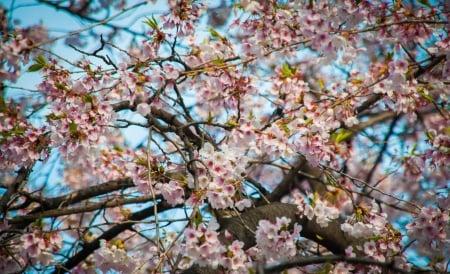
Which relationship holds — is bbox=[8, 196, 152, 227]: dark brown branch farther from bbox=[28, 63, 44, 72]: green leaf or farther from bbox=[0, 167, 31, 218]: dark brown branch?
bbox=[28, 63, 44, 72]: green leaf

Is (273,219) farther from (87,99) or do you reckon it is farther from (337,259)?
(87,99)

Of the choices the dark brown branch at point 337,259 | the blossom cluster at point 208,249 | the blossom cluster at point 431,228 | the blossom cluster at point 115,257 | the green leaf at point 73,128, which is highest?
the green leaf at point 73,128

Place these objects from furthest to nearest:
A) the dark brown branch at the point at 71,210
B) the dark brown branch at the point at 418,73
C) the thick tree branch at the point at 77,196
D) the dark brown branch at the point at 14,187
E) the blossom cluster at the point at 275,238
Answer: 1. the thick tree branch at the point at 77,196
2. the dark brown branch at the point at 418,73
3. the dark brown branch at the point at 71,210
4. the dark brown branch at the point at 14,187
5. the blossom cluster at the point at 275,238

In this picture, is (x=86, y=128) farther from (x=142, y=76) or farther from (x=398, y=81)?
(x=398, y=81)

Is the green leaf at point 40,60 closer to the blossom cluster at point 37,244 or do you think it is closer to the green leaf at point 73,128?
the green leaf at point 73,128

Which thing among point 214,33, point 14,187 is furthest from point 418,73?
point 14,187

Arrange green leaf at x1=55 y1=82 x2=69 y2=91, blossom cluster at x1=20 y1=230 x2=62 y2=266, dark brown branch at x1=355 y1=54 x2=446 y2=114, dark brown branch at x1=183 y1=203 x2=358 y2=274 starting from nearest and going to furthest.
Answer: blossom cluster at x1=20 y1=230 x2=62 y2=266 → dark brown branch at x1=183 y1=203 x2=358 y2=274 → green leaf at x1=55 y1=82 x2=69 y2=91 → dark brown branch at x1=355 y1=54 x2=446 y2=114

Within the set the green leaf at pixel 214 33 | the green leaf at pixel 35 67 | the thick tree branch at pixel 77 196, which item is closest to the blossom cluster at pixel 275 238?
the thick tree branch at pixel 77 196

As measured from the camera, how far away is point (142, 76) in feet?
9.52

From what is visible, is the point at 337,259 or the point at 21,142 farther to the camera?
the point at 21,142

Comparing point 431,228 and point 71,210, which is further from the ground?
point 71,210

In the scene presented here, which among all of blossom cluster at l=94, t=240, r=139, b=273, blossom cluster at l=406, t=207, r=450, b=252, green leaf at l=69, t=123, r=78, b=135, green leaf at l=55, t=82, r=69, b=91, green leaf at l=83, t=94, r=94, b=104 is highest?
green leaf at l=55, t=82, r=69, b=91

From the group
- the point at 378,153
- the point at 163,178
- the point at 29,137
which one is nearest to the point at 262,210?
the point at 163,178

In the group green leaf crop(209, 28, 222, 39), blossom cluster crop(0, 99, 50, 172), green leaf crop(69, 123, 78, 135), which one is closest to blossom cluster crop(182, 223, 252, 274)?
green leaf crop(69, 123, 78, 135)
